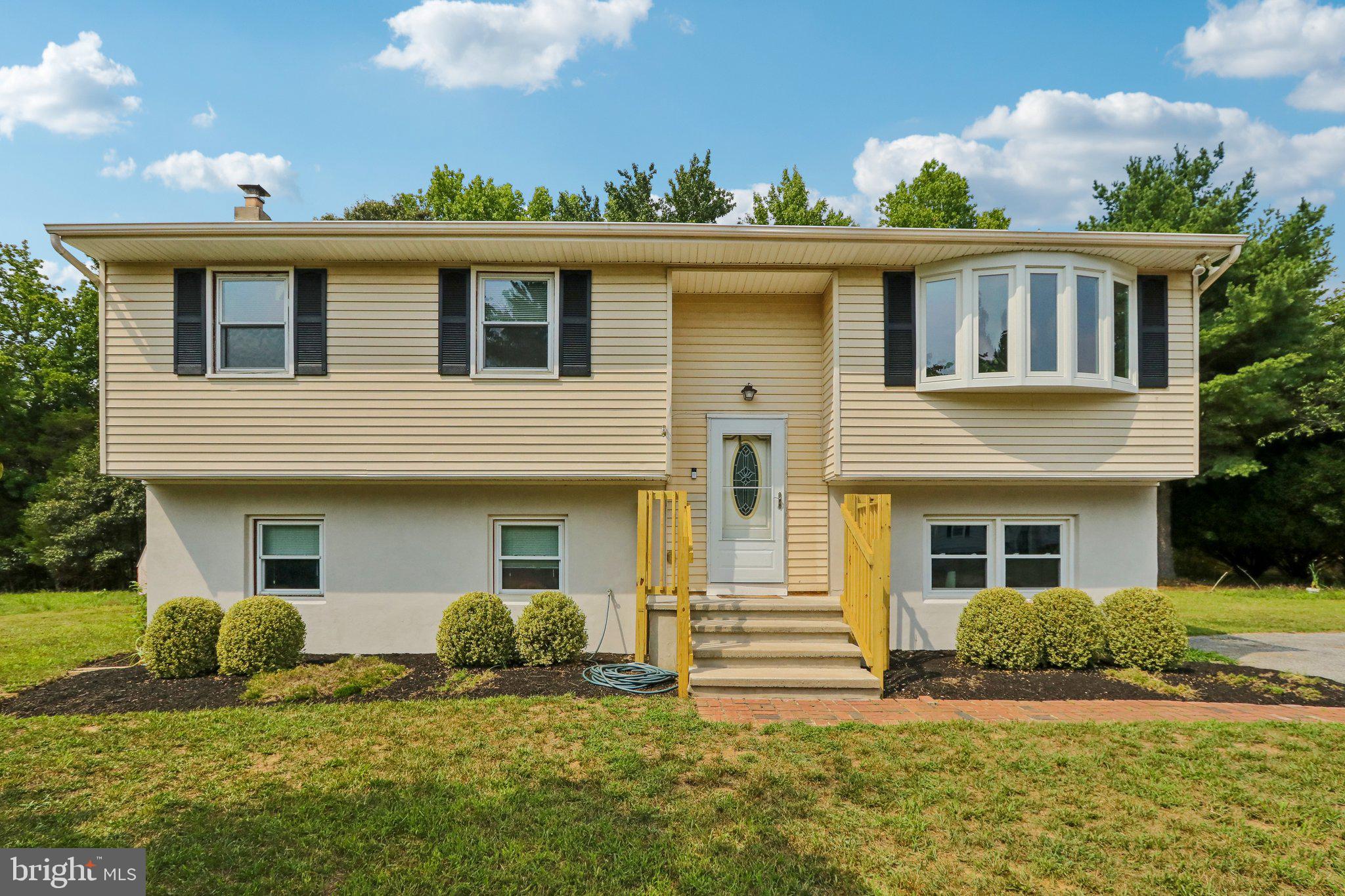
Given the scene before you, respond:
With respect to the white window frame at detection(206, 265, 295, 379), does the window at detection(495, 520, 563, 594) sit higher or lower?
lower

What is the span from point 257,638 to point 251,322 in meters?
3.61

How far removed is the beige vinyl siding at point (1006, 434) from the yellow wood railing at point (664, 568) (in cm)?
223

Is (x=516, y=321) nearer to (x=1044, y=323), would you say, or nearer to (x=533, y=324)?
(x=533, y=324)

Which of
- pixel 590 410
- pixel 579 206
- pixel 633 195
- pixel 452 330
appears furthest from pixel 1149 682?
pixel 579 206

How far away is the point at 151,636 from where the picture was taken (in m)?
7.19

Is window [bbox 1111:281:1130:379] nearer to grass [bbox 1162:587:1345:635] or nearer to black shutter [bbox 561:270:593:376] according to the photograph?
grass [bbox 1162:587:1345:635]

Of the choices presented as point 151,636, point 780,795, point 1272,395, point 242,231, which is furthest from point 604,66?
point 1272,395

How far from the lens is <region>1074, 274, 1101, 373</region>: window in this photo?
25.7 feet

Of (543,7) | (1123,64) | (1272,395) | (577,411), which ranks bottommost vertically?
(577,411)

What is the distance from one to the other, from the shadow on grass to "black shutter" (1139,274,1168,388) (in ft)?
22.9

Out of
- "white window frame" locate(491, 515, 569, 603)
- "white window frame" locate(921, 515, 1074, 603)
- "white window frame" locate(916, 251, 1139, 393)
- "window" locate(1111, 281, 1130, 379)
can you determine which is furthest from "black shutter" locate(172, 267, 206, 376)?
"window" locate(1111, 281, 1130, 379)

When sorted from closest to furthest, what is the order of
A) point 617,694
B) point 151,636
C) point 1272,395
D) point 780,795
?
point 780,795 → point 617,694 → point 151,636 → point 1272,395

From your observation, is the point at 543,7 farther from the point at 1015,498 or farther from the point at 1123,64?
the point at 1123,64

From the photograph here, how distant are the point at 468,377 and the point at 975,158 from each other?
77.9 feet
